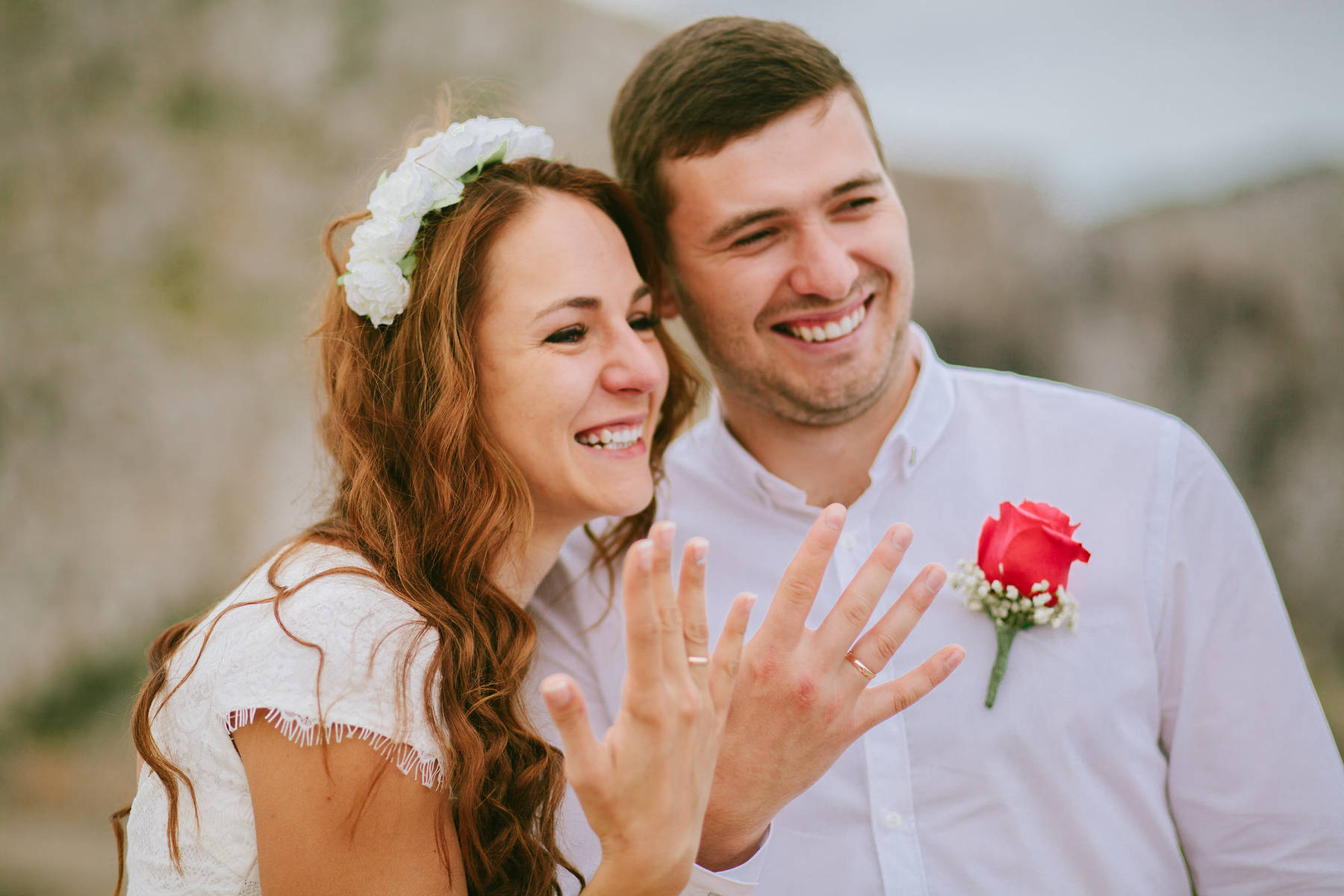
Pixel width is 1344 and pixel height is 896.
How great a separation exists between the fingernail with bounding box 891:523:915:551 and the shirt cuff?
63cm

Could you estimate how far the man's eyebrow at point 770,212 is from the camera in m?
2.50

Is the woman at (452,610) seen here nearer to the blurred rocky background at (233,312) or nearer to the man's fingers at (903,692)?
the man's fingers at (903,692)

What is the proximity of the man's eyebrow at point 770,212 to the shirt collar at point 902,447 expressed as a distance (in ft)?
1.57

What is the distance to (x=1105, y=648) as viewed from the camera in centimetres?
226

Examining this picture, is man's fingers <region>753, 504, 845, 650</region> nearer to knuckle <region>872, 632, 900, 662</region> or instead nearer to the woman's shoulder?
knuckle <region>872, 632, 900, 662</region>

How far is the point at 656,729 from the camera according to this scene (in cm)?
145

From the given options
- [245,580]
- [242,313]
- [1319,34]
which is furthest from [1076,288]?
[245,580]

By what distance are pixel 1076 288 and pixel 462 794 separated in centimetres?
767

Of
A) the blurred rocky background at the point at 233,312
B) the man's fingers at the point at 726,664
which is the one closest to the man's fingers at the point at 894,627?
the man's fingers at the point at 726,664

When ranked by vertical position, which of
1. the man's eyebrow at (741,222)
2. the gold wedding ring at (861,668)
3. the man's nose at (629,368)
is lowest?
the gold wedding ring at (861,668)

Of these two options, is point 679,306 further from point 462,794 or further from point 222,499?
point 222,499

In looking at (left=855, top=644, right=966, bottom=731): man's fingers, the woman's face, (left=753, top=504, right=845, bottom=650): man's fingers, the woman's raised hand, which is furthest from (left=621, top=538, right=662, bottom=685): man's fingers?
the woman's face

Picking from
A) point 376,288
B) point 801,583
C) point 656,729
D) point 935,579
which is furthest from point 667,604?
point 376,288

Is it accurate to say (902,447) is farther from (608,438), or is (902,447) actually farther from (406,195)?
(406,195)
